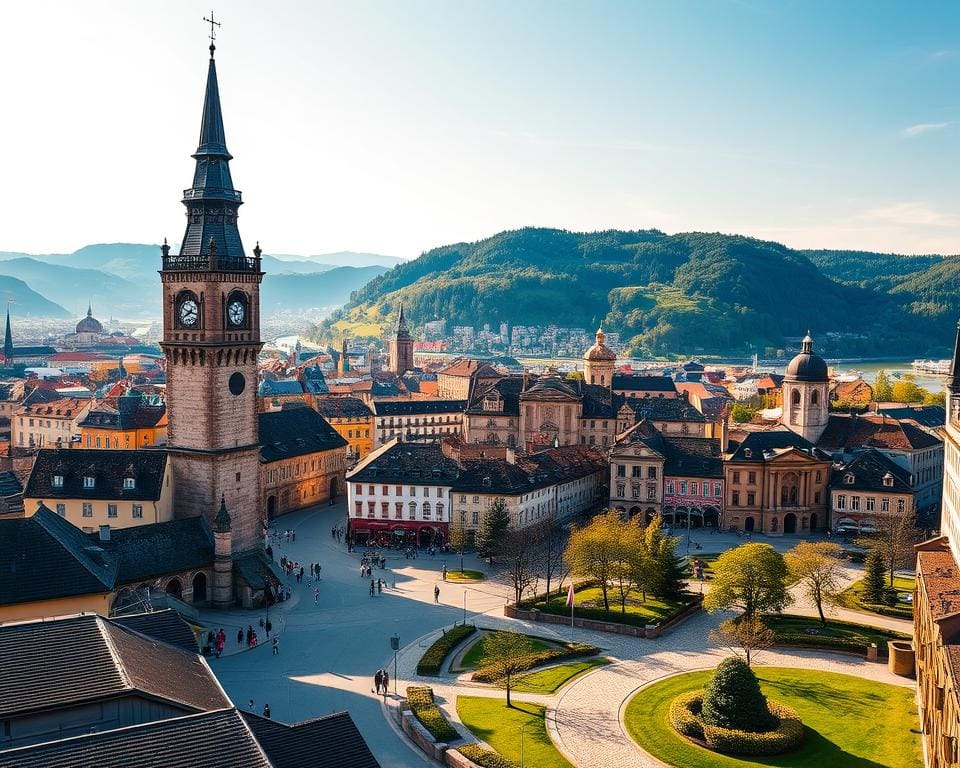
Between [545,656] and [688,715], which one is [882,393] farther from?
[688,715]

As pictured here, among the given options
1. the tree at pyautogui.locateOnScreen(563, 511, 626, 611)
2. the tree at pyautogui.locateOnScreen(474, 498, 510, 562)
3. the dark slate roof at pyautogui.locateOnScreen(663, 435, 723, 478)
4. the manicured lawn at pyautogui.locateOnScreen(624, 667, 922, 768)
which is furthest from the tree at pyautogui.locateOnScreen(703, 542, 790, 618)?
the dark slate roof at pyautogui.locateOnScreen(663, 435, 723, 478)

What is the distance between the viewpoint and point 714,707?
46.6m

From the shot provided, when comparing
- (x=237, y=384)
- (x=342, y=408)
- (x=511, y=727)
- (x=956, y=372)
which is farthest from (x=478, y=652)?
(x=342, y=408)

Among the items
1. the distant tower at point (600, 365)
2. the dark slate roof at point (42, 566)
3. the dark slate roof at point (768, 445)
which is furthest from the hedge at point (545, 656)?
the distant tower at point (600, 365)

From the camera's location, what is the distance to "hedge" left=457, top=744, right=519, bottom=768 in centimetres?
4241

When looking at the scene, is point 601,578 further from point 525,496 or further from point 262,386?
point 262,386

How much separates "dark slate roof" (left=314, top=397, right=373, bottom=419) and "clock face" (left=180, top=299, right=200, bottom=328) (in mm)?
69954

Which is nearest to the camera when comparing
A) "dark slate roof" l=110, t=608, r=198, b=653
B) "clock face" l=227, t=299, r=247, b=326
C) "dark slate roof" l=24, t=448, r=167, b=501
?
"dark slate roof" l=110, t=608, r=198, b=653

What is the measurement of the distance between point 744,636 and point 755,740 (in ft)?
34.1

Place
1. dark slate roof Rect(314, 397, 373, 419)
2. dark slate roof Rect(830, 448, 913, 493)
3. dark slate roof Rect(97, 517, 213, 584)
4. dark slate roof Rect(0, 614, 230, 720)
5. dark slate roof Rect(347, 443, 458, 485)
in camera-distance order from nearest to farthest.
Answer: dark slate roof Rect(0, 614, 230, 720) → dark slate roof Rect(97, 517, 213, 584) → dark slate roof Rect(347, 443, 458, 485) → dark slate roof Rect(830, 448, 913, 493) → dark slate roof Rect(314, 397, 373, 419)

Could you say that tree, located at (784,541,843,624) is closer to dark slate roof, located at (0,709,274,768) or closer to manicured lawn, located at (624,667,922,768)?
manicured lawn, located at (624,667,922,768)

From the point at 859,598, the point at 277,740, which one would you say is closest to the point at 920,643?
the point at 859,598

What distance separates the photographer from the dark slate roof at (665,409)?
131 meters

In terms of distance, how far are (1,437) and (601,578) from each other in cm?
10660
